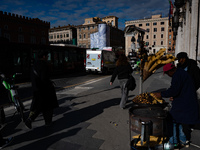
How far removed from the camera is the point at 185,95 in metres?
2.87

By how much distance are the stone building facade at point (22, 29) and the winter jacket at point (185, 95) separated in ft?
157

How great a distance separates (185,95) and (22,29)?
180ft

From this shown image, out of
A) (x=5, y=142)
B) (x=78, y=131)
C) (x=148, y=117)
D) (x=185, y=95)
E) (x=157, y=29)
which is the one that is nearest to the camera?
(x=148, y=117)

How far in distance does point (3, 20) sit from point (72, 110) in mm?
49260

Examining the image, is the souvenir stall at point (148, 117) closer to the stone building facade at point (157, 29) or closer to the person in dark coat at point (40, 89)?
the person in dark coat at point (40, 89)

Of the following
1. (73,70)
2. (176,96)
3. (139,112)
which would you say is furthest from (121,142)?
(73,70)

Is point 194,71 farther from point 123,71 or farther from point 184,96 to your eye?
point 123,71

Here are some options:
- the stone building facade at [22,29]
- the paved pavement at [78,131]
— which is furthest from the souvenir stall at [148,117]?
the stone building facade at [22,29]

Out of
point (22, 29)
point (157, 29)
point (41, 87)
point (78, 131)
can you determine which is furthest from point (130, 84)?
point (157, 29)

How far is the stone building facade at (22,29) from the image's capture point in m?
45.8

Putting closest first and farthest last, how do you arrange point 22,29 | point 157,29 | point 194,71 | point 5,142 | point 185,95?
point 185,95, point 5,142, point 194,71, point 22,29, point 157,29

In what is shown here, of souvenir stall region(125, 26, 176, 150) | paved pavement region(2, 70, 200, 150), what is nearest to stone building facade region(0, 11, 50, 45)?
paved pavement region(2, 70, 200, 150)

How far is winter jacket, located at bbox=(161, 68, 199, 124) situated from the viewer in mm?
2824

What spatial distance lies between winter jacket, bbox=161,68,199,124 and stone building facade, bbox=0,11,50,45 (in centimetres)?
4783
